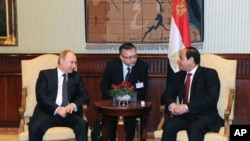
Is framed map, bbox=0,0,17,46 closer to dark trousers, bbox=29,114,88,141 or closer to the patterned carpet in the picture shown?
the patterned carpet

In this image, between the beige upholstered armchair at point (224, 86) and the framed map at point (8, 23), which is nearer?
the beige upholstered armchair at point (224, 86)

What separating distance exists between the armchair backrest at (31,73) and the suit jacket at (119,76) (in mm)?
677

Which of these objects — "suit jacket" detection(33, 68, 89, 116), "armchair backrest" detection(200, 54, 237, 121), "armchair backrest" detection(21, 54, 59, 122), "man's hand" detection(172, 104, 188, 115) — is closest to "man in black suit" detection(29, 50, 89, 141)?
"suit jacket" detection(33, 68, 89, 116)

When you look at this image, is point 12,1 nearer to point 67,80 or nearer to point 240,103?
point 67,80

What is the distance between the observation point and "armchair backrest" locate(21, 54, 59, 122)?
532 cm

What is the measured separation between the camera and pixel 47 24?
6594 mm

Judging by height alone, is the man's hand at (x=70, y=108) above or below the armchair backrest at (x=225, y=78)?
below

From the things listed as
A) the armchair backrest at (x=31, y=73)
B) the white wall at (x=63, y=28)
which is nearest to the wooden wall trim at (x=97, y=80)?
the white wall at (x=63, y=28)

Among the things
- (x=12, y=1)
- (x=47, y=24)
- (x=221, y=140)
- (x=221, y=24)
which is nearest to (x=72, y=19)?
(x=47, y=24)

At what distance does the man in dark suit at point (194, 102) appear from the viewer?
466cm

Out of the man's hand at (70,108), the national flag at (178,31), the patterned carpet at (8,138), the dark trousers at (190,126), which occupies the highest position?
the national flag at (178,31)

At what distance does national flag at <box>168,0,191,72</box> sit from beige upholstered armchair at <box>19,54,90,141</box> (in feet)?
4.37

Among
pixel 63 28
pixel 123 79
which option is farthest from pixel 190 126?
pixel 63 28

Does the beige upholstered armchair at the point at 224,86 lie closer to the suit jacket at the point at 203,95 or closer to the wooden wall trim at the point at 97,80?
the suit jacket at the point at 203,95
